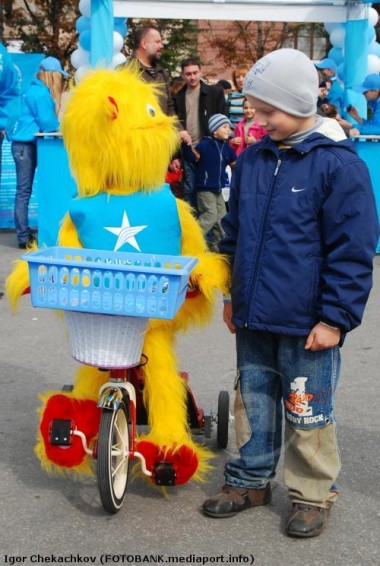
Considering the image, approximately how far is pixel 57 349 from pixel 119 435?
102 inches

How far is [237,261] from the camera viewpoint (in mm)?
3289

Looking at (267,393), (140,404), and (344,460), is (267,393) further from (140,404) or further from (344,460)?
(344,460)

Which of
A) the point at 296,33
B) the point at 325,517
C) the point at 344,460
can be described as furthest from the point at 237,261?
the point at 296,33

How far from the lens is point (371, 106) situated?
10.4 m

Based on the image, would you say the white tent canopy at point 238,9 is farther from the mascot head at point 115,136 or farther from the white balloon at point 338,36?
the mascot head at point 115,136

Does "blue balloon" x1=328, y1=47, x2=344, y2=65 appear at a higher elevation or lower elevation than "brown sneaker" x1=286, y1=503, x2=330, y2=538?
higher

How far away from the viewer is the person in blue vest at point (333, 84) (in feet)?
36.1

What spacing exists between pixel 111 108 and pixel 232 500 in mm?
1619

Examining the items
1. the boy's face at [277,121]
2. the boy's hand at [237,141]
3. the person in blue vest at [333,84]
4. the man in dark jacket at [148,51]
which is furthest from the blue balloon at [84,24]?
the boy's face at [277,121]

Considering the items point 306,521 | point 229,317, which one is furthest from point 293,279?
point 306,521

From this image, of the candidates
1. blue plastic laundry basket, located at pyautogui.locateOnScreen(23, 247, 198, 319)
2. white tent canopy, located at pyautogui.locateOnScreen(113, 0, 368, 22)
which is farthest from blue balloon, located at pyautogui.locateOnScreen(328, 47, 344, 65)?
blue plastic laundry basket, located at pyautogui.locateOnScreen(23, 247, 198, 319)

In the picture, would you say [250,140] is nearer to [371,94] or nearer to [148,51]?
[371,94]

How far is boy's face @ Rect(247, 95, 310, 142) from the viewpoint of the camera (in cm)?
316

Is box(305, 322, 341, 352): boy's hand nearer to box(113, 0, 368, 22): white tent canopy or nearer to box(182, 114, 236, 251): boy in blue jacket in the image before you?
box(182, 114, 236, 251): boy in blue jacket
